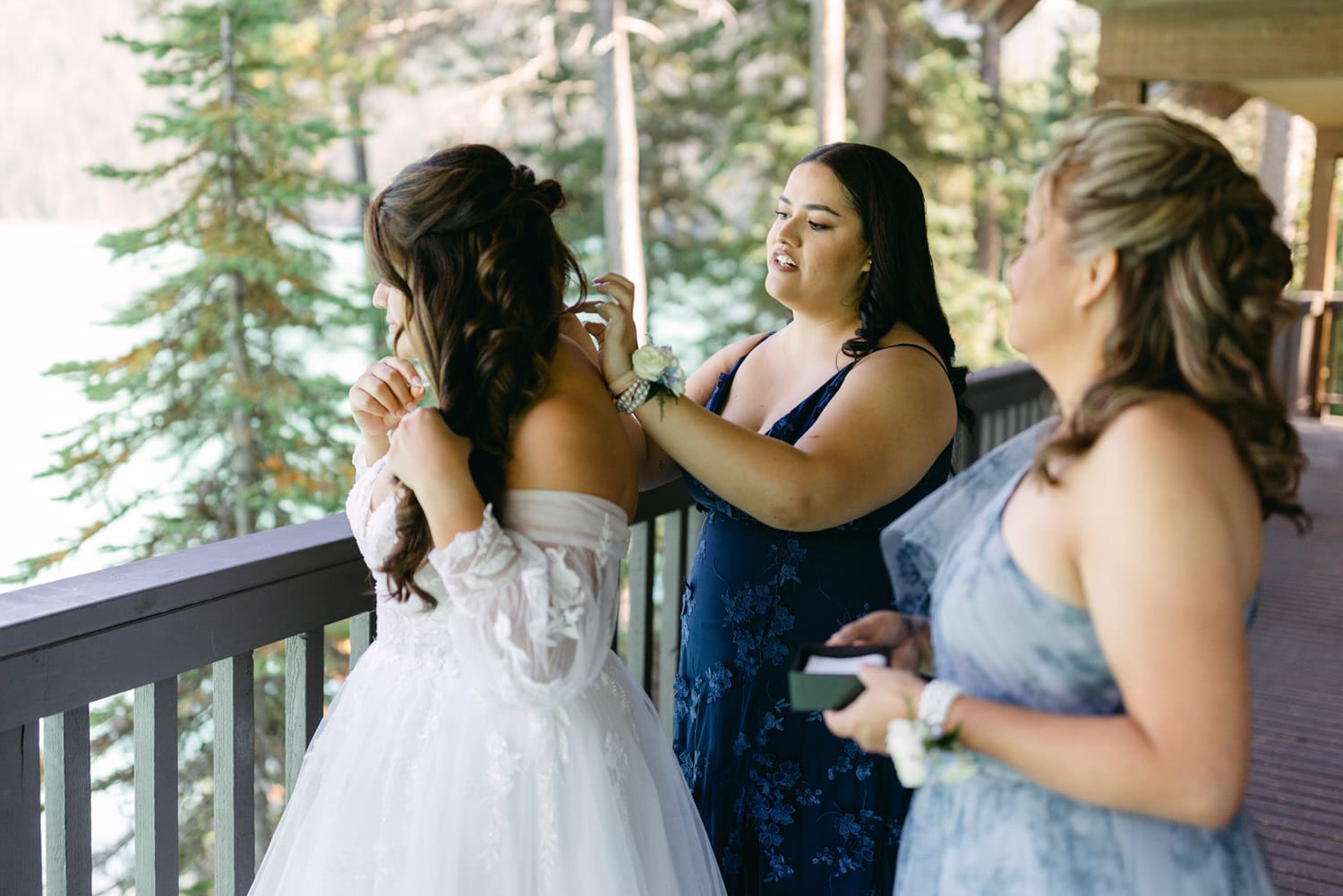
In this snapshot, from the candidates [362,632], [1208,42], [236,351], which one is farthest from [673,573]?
[236,351]

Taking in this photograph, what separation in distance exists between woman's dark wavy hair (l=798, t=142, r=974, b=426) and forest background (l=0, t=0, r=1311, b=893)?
325 inches

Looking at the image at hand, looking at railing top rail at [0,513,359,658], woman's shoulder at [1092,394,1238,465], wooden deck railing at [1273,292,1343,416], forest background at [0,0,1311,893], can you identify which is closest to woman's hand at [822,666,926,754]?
woman's shoulder at [1092,394,1238,465]

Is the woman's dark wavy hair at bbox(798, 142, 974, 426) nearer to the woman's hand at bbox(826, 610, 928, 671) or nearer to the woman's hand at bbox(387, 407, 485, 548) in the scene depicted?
the woman's hand at bbox(826, 610, 928, 671)

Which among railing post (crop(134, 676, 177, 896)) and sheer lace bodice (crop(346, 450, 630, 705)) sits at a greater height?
sheer lace bodice (crop(346, 450, 630, 705))

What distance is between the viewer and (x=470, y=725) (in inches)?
66.2

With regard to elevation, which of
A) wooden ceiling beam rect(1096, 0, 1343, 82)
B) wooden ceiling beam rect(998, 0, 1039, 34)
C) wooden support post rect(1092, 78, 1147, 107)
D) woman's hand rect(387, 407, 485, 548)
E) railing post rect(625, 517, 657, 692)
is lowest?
railing post rect(625, 517, 657, 692)

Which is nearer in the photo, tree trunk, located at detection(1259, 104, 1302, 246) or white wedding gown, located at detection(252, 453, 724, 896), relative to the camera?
white wedding gown, located at detection(252, 453, 724, 896)

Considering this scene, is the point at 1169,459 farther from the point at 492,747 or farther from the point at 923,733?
the point at 492,747

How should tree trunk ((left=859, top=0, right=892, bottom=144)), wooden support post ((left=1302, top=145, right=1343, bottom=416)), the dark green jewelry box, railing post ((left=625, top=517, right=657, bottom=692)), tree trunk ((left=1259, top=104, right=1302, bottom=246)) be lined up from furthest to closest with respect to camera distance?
tree trunk ((left=859, top=0, right=892, bottom=144))
tree trunk ((left=1259, top=104, right=1302, bottom=246))
wooden support post ((left=1302, top=145, right=1343, bottom=416))
railing post ((left=625, top=517, right=657, bottom=692))
the dark green jewelry box

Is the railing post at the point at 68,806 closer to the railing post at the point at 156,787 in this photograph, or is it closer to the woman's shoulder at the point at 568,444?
the railing post at the point at 156,787

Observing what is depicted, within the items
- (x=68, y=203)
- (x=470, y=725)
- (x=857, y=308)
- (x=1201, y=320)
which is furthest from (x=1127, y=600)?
(x=68, y=203)

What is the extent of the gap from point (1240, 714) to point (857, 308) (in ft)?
3.84

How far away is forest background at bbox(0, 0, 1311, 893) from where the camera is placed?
10.6 metres

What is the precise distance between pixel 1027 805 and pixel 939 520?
37cm
